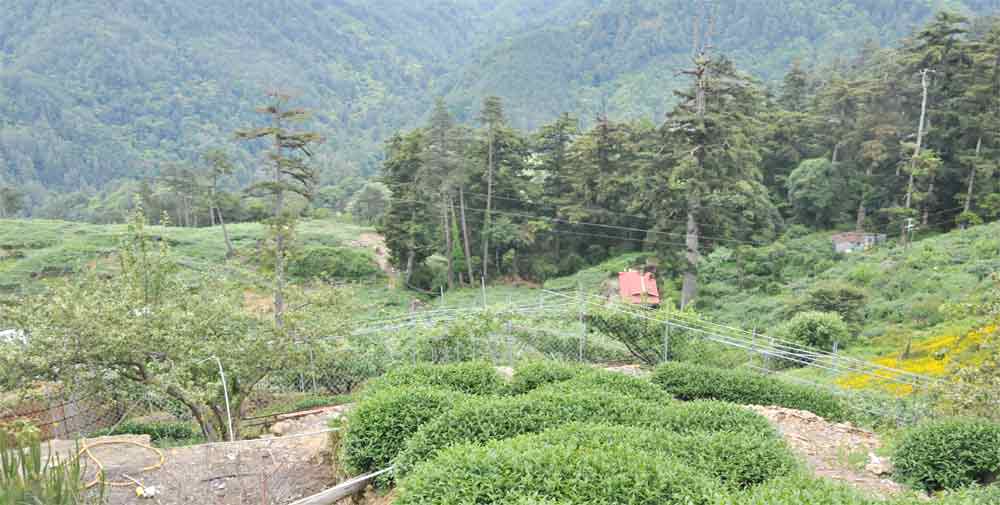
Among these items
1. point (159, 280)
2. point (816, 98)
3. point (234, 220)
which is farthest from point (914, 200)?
point (234, 220)

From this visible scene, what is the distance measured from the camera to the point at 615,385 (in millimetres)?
7715

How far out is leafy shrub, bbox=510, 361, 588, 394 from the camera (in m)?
8.09

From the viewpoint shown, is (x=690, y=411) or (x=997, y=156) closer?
(x=690, y=411)

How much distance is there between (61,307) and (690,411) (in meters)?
7.36

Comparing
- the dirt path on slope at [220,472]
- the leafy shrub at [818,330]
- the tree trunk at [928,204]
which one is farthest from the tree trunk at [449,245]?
the dirt path on slope at [220,472]

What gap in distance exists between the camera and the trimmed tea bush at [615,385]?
7348 millimetres

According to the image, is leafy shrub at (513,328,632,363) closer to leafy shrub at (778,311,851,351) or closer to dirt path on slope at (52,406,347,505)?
leafy shrub at (778,311,851,351)

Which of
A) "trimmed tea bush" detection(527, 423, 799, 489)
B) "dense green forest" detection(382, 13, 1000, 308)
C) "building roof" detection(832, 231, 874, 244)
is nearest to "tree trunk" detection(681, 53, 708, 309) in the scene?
"dense green forest" detection(382, 13, 1000, 308)

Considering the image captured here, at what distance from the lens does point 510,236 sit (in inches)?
1320

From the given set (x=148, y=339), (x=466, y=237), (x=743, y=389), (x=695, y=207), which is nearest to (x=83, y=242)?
(x=466, y=237)

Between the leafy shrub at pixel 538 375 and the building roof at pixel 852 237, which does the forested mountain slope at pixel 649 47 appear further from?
the leafy shrub at pixel 538 375

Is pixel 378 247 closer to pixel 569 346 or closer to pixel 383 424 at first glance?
pixel 569 346

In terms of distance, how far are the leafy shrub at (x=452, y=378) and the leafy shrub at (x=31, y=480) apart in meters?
3.21

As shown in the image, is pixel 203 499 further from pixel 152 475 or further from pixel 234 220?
pixel 234 220
